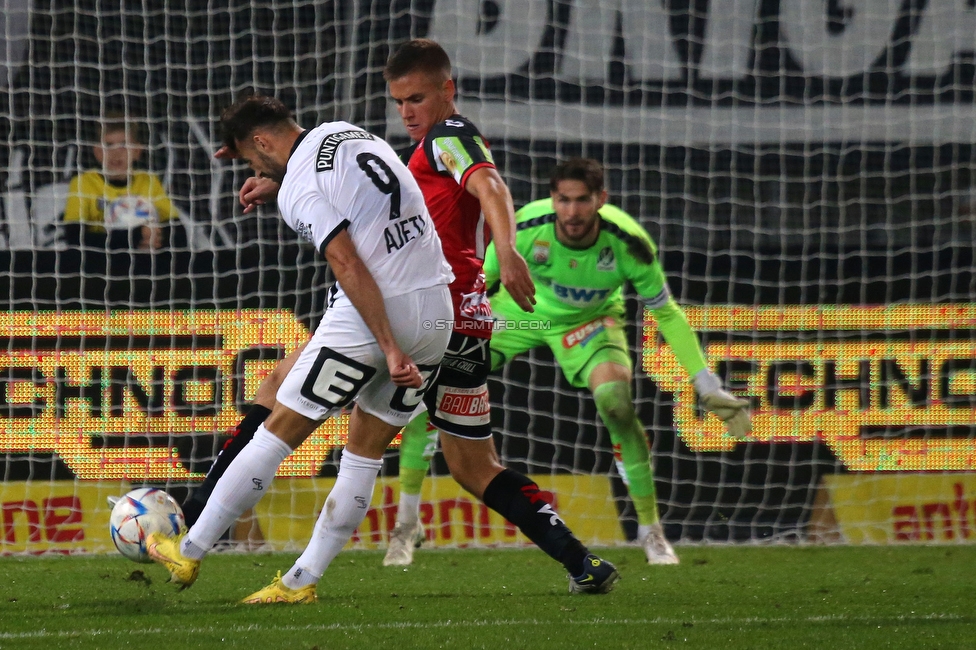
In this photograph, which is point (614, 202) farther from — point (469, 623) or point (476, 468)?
point (469, 623)

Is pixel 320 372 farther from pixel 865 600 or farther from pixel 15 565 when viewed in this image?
pixel 15 565

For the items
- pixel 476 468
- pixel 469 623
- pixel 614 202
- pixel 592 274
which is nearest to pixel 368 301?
pixel 476 468

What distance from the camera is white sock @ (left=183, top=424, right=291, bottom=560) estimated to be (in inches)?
143

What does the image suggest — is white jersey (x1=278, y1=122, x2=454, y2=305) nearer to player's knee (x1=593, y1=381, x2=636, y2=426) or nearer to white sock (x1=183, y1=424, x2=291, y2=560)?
white sock (x1=183, y1=424, x2=291, y2=560)

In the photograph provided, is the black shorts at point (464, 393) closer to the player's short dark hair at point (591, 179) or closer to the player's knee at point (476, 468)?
the player's knee at point (476, 468)

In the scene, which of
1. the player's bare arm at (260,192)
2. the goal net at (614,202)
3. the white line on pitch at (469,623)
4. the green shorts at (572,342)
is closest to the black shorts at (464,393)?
the white line on pitch at (469,623)

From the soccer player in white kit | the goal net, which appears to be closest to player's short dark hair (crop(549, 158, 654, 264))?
the goal net

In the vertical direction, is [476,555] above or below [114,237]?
below

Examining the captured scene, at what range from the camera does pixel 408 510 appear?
5.77 m

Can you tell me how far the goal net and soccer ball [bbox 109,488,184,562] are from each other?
8.08 ft

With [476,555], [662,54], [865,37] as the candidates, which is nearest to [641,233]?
[476,555]

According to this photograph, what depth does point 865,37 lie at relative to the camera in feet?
26.0

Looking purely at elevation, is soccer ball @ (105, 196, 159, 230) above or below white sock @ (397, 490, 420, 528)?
above

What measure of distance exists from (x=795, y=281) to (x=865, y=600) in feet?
10.4
